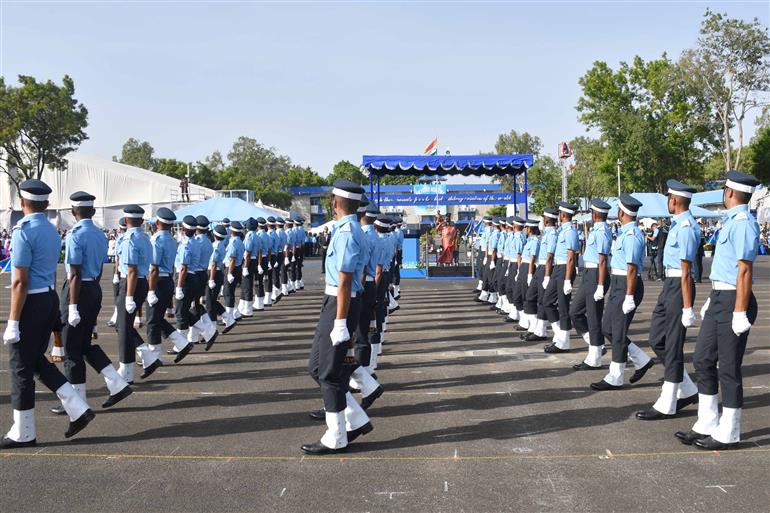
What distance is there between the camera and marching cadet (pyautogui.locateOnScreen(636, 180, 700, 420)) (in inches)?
261

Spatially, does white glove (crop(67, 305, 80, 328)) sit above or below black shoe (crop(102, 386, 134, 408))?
above

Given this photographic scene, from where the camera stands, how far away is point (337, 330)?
5672 mm

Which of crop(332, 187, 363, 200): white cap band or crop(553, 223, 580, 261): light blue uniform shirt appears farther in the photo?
crop(553, 223, 580, 261): light blue uniform shirt

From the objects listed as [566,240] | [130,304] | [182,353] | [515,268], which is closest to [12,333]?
[130,304]

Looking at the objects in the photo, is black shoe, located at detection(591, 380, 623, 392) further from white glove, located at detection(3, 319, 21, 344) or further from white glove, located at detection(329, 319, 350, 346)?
white glove, located at detection(3, 319, 21, 344)

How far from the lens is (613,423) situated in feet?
22.0

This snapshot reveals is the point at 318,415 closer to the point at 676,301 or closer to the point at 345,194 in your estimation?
the point at 345,194

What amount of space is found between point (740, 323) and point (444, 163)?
18668 mm

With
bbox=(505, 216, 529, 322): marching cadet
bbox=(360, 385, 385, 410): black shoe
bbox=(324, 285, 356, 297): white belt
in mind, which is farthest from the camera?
bbox=(505, 216, 529, 322): marching cadet

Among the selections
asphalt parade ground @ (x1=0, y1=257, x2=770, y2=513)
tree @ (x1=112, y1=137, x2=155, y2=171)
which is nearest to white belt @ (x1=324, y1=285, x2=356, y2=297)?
asphalt parade ground @ (x1=0, y1=257, x2=770, y2=513)

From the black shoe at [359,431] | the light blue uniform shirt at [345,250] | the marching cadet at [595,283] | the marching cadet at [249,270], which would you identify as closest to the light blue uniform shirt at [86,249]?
the light blue uniform shirt at [345,250]

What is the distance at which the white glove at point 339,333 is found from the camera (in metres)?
5.65

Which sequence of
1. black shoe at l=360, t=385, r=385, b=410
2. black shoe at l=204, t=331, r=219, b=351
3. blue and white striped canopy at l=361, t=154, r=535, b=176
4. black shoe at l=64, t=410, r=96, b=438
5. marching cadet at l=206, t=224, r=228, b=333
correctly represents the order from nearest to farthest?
black shoe at l=64, t=410, r=96, b=438, black shoe at l=360, t=385, r=385, b=410, black shoe at l=204, t=331, r=219, b=351, marching cadet at l=206, t=224, r=228, b=333, blue and white striped canopy at l=361, t=154, r=535, b=176

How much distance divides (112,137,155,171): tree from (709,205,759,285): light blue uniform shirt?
10633cm
